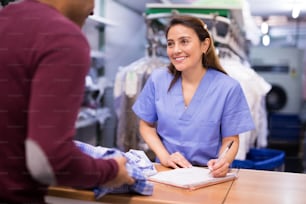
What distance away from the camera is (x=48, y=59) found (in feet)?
2.03

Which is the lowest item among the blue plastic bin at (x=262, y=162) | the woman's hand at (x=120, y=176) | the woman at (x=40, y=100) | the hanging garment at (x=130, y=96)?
the blue plastic bin at (x=262, y=162)

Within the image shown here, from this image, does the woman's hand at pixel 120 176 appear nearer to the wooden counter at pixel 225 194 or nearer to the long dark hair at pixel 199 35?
the wooden counter at pixel 225 194

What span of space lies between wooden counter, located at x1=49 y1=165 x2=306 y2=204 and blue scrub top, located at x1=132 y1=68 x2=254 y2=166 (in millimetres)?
298

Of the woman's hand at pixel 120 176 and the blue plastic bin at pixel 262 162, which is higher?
the woman's hand at pixel 120 176

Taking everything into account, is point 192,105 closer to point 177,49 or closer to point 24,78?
point 177,49

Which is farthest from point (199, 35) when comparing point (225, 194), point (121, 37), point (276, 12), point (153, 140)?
point (276, 12)

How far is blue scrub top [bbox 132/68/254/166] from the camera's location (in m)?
1.40

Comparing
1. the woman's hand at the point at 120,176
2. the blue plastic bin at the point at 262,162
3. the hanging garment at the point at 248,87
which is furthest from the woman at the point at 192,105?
the hanging garment at the point at 248,87

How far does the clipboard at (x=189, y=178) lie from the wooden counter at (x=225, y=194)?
15mm

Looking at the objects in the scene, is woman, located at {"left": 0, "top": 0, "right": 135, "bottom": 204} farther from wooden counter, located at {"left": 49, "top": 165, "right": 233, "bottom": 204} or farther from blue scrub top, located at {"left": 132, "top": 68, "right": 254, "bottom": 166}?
blue scrub top, located at {"left": 132, "top": 68, "right": 254, "bottom": 166}

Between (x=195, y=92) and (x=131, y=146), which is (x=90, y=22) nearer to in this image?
(x=131, y=146)

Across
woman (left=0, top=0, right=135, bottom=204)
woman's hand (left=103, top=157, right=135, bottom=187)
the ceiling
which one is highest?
A: the ceiling

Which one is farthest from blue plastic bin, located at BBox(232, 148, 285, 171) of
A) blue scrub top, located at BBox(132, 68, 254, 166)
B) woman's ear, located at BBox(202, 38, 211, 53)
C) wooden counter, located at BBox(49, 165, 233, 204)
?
wooden counter, located at BBox(49, 165, 233, 204)

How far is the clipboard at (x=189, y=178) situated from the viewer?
3.30 ft
